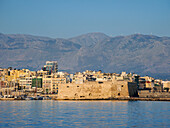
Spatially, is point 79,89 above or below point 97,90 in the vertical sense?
above

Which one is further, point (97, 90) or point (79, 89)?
point (79, 89)

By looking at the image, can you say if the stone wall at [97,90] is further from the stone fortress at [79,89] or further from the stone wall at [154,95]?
the stone wall at [154,95]

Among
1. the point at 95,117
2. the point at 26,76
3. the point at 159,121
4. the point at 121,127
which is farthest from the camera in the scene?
the point at 26,76

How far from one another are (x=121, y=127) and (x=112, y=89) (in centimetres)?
7119

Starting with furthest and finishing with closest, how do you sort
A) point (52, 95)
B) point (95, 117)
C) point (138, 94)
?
point (52, 95) < point (138, 94) < point (95, 117)

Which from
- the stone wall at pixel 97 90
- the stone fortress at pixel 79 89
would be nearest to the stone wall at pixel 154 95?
the stone fortress at pixel 79 89

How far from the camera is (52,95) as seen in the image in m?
166

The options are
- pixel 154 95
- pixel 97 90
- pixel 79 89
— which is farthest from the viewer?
pixel 154 95

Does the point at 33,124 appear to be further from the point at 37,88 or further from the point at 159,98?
the point at 37,88

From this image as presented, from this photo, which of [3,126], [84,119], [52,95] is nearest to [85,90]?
[52,95]

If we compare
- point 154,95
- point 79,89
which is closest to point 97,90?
point 79,89

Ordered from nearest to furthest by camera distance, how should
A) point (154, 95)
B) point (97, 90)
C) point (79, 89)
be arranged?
point (97, 90) → point (79, 89) → point (154, 95)

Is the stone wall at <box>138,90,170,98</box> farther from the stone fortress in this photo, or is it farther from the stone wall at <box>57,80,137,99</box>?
the stone wall at <box>57,80,137,99</box>

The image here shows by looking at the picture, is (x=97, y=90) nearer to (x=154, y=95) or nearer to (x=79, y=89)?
(x=79, y=89)
